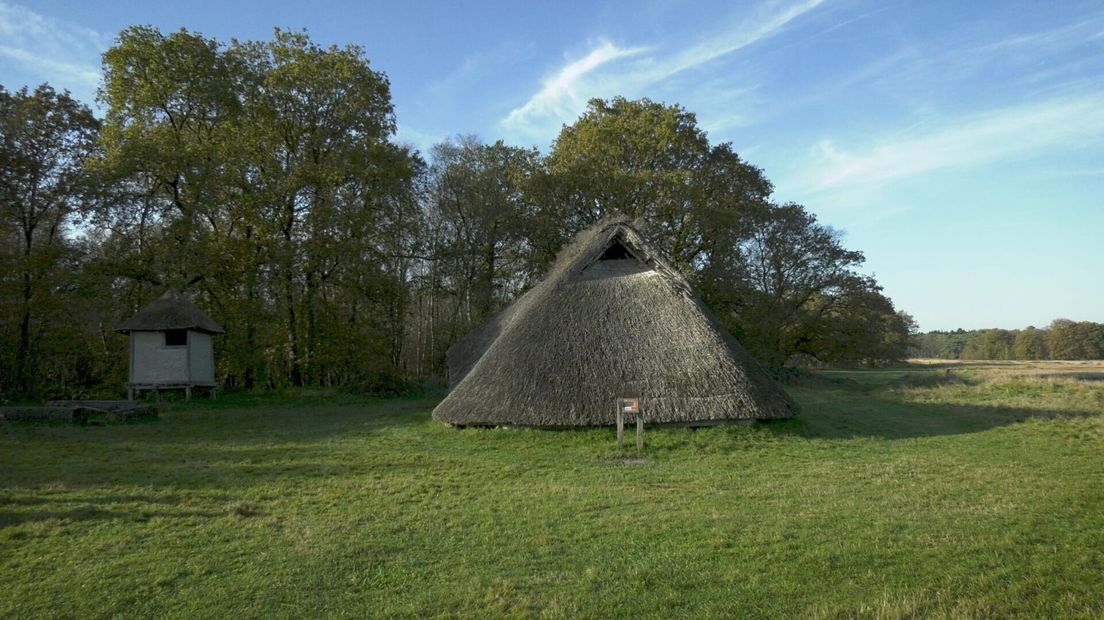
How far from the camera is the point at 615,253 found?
63.6ft

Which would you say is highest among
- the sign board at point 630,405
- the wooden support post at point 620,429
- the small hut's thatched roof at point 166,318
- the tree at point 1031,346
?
the small hut's thatched roof at point 166,318

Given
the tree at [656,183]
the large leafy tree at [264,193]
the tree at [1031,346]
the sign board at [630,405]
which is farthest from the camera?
the tree at [1031,346]

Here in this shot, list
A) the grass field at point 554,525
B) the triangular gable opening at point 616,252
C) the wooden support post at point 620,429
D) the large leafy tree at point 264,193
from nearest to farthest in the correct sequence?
the grass field at point 554,525 → the wooden support post at point 620,429 → the triangular gable opening at point 616,252 → the large leafy tree at point 264,193

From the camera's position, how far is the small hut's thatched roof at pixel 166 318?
73.9 feet

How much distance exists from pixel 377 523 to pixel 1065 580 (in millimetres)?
6676

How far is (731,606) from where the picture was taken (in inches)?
205

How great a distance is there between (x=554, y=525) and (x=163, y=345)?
20412mm

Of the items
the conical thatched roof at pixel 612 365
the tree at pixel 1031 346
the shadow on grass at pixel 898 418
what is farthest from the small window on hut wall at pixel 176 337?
the tree at pixel 1031 346

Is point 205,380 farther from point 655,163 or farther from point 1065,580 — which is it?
point 1065,580

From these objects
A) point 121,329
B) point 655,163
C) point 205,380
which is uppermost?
point 655,163

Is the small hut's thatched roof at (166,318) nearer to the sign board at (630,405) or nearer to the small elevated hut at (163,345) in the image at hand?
the small elevated hut at (163,345)

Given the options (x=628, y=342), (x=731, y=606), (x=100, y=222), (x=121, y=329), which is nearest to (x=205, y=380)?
(x=121, y=329)

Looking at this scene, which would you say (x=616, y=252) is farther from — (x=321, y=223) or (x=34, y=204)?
(x=34, y=204)

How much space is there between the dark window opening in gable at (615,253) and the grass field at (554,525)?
6.58m
